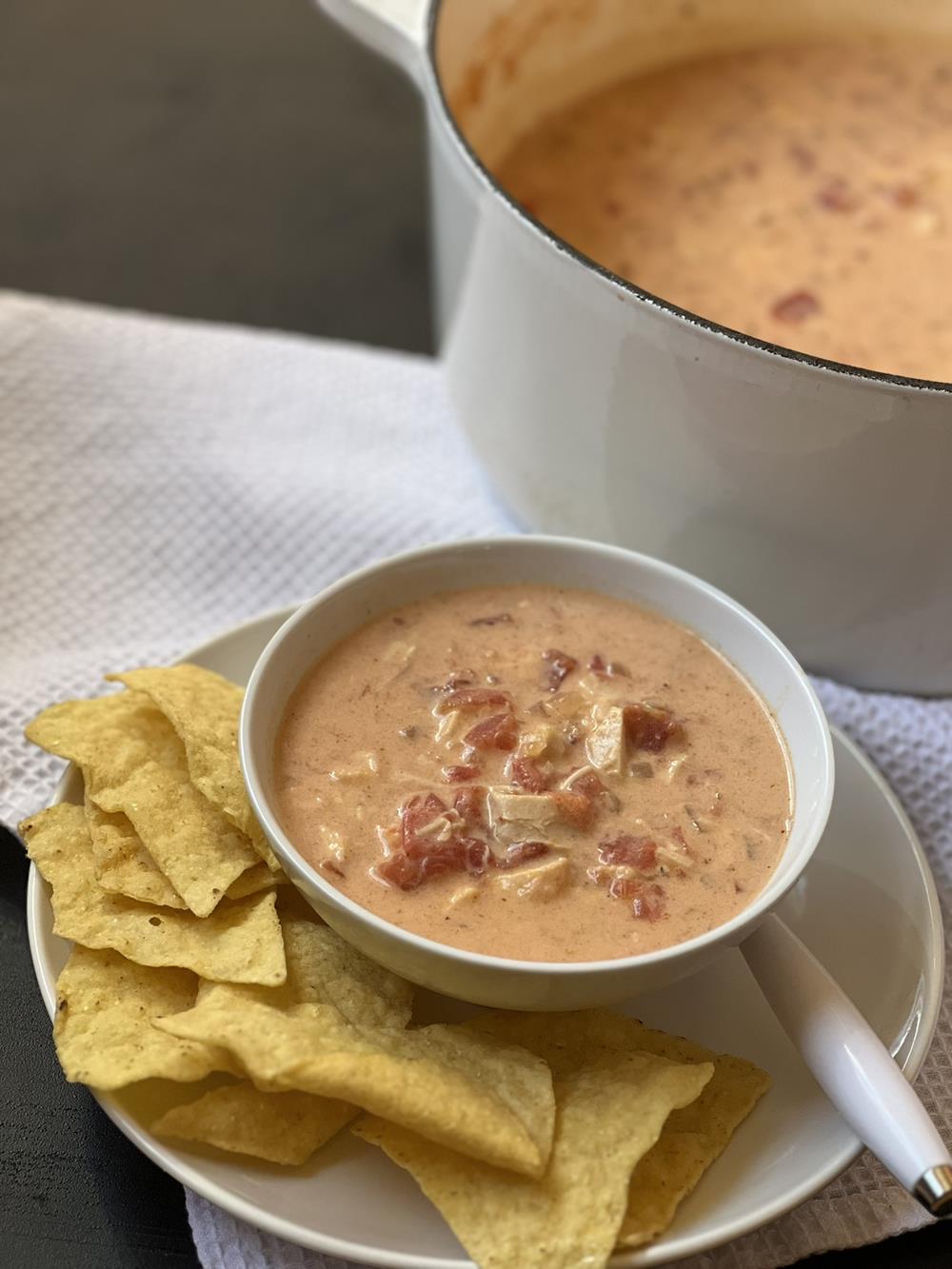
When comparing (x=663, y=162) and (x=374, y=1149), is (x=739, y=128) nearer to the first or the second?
(x=663, y=162)

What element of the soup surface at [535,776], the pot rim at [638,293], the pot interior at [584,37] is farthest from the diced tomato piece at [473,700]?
the pot interior at [584,37]

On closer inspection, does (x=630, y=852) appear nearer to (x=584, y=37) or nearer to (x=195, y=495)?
(x=195, y=495)

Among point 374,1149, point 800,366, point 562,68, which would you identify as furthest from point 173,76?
point 374,1149

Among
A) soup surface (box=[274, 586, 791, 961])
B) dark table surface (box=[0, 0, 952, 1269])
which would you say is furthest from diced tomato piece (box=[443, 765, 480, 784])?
dark table surface (box=[0, 0, 952, 1269])

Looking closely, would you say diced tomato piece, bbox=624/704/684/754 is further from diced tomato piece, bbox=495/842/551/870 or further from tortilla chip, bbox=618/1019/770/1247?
tortilla chip, bbox=618/1019/770/1247

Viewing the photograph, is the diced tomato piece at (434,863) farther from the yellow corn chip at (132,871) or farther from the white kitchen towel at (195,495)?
the white kitchen towel at (195,495)

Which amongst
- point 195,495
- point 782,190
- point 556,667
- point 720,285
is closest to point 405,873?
point 556,667

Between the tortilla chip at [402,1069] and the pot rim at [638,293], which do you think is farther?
the pot rim at [638,293]
